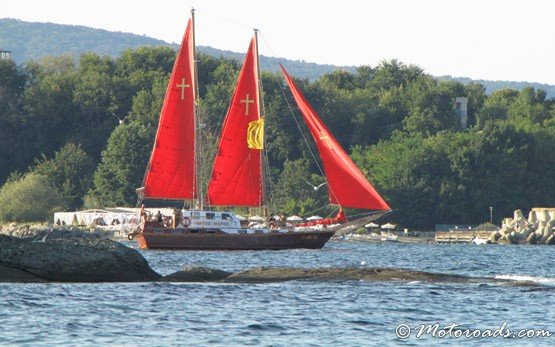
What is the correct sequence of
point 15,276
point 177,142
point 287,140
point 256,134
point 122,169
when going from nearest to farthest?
point 15,276 < point 256,134 < point 177,142 < point 122,169 < point 287,140

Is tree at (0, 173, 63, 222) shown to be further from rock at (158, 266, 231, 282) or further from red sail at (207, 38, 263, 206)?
rock at (158, 266, 231, 282)

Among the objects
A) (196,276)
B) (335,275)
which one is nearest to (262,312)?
(196,276)

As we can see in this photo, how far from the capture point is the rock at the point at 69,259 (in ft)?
113

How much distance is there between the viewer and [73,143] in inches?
4427

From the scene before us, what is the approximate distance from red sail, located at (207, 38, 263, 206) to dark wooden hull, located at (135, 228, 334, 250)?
1561 millimetres

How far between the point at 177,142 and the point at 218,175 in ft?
8.52

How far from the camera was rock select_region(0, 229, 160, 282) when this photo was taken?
3450 cm

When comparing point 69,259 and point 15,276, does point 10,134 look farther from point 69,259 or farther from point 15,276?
point 15,276

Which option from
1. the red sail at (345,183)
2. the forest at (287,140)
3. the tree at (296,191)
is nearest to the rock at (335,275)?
the red sail at (345,183)

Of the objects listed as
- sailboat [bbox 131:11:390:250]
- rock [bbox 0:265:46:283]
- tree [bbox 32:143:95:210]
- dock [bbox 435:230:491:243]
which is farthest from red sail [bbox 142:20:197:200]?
tree [bbox 32:143:95:210]

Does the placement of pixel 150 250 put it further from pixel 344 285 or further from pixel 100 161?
pixel 100 161

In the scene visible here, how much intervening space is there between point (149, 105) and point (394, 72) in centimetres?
3370

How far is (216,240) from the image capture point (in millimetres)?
Result: 69938

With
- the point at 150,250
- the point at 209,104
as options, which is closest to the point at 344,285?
the point at 150,250
